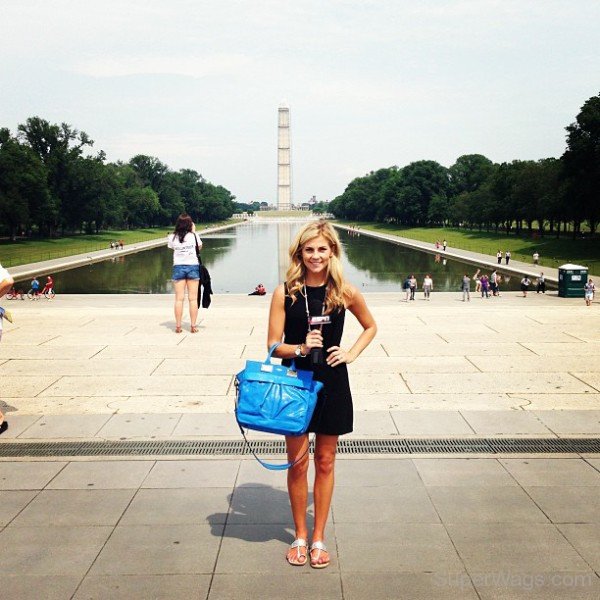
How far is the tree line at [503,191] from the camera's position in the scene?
49.9m

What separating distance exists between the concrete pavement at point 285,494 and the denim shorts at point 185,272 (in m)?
2.59

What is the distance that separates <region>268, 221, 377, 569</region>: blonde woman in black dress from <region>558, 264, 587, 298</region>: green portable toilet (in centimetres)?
2052

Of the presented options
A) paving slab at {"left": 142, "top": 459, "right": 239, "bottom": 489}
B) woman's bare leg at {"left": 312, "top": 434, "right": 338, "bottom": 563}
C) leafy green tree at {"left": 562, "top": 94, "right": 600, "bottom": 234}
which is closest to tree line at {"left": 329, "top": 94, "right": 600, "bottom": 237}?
leafy green tree at {"left": 562, "top": 94, "right": 600, "bottom": 234}

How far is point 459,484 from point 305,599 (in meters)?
1.96

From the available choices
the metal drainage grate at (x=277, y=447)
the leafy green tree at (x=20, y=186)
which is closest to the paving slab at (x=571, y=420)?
the metal drainage grate at (x=277, y=447)

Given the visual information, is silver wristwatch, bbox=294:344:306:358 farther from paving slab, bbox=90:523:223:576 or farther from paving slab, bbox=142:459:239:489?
paving slab, bbox=142:459:239:489

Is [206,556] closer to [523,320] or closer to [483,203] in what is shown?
[523,320]

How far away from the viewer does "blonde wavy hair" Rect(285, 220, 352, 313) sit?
3.84 meters

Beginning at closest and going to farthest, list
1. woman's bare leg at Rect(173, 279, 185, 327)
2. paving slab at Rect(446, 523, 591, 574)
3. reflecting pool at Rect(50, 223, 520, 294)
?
1. paving slab at Rect(446, 523, 591, 574)
2. woman's bare leg at Rect(173, 279, 185, 327)
3. reflecting pool at Rect(50, 223, 520, 294)

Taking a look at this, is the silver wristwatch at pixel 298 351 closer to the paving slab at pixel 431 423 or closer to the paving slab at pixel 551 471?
the paving slab at pixel 551 471

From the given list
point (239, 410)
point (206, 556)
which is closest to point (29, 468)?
point (206, 556)

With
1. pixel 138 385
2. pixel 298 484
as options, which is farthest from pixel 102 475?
pixel 138 385

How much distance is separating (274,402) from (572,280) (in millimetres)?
21320

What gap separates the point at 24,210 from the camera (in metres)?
64.5
